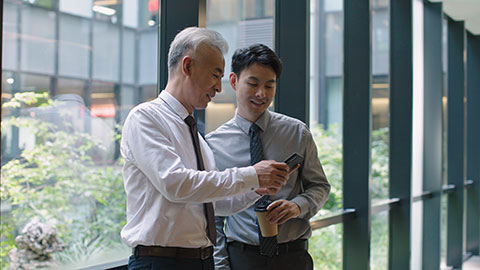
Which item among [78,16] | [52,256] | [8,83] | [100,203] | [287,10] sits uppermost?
[287,10]

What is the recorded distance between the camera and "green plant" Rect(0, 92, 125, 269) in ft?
6.84

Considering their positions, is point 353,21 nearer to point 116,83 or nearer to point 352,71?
point 352,71

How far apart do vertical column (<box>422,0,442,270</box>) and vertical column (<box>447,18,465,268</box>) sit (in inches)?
51.4

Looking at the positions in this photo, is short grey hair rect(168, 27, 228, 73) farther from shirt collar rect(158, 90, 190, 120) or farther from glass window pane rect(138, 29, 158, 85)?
glass window pane rect(138, 29, 158, 85)

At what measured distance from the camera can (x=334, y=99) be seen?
4.87 meters

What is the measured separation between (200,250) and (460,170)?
6.84m

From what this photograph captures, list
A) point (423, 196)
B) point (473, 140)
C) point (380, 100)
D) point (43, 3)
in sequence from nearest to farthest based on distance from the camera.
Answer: point (43, 3)
point (380, 100)
point (423, 196)
point (473, 140)

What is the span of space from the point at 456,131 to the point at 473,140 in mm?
1075

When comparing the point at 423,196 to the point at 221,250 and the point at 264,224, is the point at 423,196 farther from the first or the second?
the point at 264,224

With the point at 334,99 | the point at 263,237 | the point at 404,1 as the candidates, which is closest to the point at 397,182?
the point at 334,99

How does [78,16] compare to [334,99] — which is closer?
[78,16]

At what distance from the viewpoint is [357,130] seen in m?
4.63

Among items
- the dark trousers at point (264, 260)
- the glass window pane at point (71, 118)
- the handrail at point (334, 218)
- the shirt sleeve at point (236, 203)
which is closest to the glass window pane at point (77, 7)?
the glass window pane at point (71, 118)

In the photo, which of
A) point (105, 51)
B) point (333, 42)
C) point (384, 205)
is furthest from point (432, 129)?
point (105, 51)
